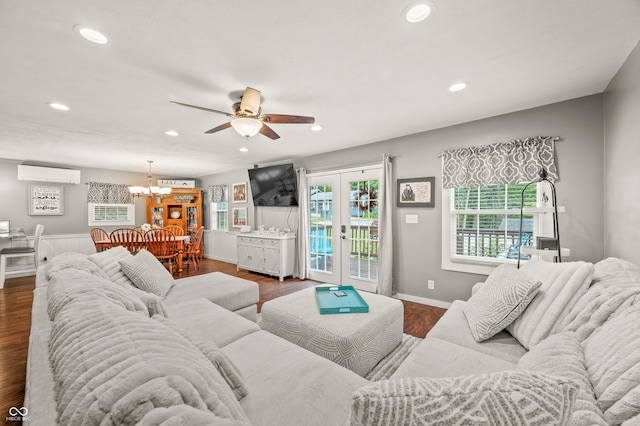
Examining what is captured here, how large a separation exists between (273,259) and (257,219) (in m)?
1.45

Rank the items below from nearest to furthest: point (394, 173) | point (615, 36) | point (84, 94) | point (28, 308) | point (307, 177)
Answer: point (615, 36) → point (84, 94) → point (28, 308) → point (394, 173) → point (307, 177)

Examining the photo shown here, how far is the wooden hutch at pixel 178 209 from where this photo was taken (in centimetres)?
713

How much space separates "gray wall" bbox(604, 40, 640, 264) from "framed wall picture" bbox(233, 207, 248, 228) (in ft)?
19.5

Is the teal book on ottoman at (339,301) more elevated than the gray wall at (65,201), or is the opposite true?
the gray wall at (65,201)

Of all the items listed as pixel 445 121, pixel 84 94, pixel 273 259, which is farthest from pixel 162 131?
pixel 445 121

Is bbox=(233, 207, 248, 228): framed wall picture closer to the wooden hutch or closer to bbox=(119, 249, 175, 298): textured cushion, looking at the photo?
the wooden hutch

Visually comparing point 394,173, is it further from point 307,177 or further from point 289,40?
point 289,40

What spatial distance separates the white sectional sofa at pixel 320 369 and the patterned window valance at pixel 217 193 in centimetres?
526

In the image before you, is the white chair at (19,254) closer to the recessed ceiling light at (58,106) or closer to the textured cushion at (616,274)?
the recessed ceiling light at (58,106)

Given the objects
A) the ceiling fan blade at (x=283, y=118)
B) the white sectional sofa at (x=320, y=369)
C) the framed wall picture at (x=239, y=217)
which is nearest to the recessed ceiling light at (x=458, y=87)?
the ceiling fan blade at (x=283, y=118)

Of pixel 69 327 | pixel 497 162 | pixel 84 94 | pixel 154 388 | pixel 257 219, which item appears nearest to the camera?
pixel 154 388

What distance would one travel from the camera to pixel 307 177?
194 inches

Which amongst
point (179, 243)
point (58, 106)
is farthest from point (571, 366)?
point (179, 243)

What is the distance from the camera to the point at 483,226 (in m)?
3.14
